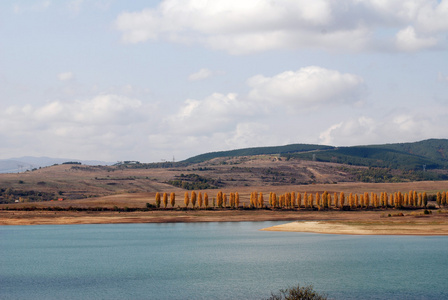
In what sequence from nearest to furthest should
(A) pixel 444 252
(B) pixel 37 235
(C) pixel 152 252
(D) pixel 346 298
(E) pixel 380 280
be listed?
(D) pixel 346 298 < (E) pixel 380 280 < (A) pixel 444 252 < (C) pixel 152 252 < (B) pixel 37 235

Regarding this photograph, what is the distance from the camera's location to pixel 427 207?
16462cm

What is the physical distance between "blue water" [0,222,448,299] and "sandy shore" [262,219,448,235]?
6.61m

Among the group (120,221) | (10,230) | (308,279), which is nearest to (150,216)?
(120,221)

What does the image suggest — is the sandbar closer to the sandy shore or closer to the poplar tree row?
the sandy shore

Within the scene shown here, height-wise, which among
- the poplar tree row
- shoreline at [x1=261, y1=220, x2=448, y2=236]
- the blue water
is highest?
the poplar tree row

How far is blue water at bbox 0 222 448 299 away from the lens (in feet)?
166

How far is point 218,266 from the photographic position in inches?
2537

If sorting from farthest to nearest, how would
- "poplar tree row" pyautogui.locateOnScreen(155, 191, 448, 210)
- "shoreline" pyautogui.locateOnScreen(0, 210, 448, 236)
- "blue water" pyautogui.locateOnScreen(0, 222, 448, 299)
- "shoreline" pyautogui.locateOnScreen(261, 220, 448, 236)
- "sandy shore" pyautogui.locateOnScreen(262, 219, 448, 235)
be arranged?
"poplar tree row" pyautogui.locateOnScreen(155, 191, 448, 210)
"shoreline" pyautogui.locateOnScreen(0, 210, 448, 236)
"sandy shore" pyautogui.locateOnScreen(262, 219, 448, 235)
"shoreline" pyautogui.locateOnScreen(261, 220, 448, 236)
"blue water" pyautogui.locateOnScreen(0, 222, 448, 299)

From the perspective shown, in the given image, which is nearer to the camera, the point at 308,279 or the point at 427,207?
the point at 308,279

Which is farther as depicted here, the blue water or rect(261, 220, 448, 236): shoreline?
A: rect(261, 220, 448, 236): shoreline

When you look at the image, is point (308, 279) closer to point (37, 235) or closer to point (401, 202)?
point (37, 235)

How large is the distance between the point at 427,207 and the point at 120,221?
298ft

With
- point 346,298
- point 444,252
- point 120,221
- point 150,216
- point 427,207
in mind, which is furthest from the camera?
point 427,207

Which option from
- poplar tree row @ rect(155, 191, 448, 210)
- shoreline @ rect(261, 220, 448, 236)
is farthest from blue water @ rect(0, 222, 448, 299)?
poplar tree row @ rect(155, 191, 448, 210)
